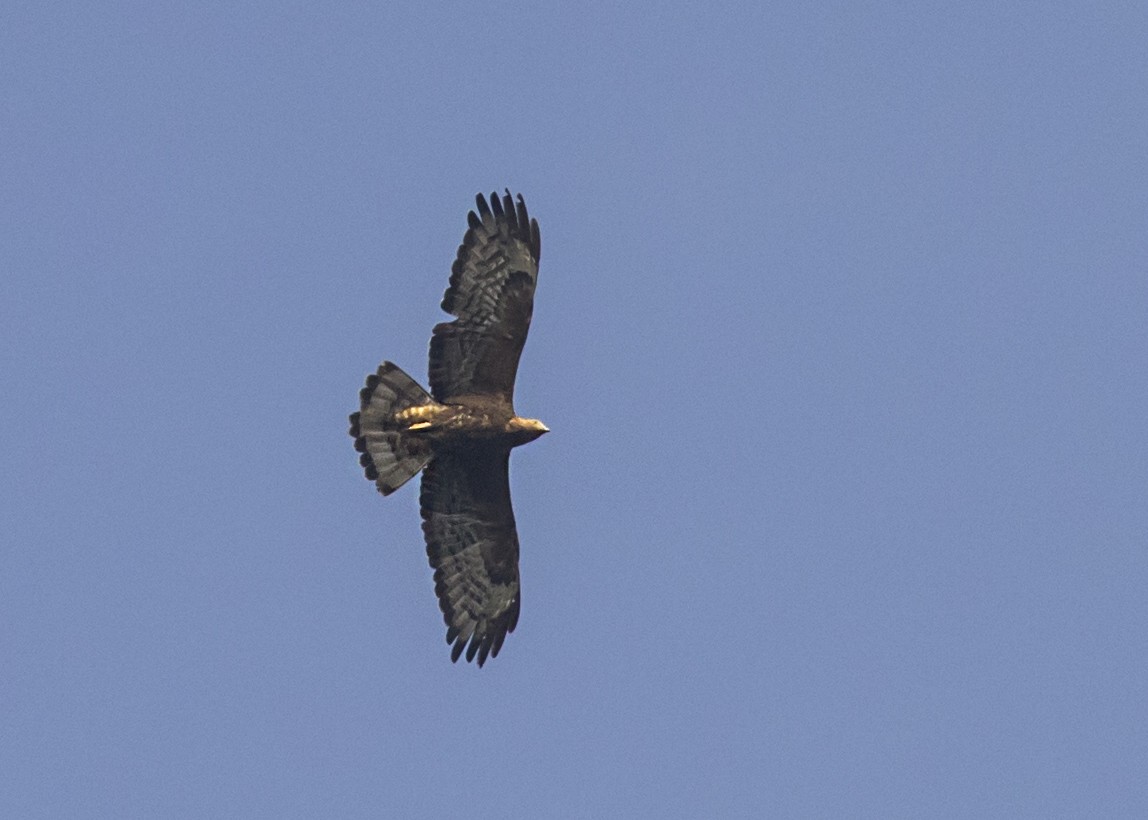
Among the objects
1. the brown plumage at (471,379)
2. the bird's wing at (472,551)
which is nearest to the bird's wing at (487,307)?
the brown plumage at (471,379)

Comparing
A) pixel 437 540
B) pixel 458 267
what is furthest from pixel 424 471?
pixel 458 267

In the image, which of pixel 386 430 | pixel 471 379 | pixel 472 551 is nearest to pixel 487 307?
pixel 471 379

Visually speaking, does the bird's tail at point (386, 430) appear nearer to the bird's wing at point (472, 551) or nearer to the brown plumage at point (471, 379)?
the brown plumage at point (471, 379)

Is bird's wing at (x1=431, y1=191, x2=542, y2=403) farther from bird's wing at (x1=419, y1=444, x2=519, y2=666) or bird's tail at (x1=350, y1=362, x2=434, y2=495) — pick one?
bird's wing at (x1=419, y1=444, x2=519, y2=666)

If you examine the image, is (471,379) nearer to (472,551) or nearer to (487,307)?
(487,307)

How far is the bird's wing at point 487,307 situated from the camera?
23875mm

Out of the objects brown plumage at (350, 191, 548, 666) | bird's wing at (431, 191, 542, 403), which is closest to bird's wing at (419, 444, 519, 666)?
brown plumage at (350, 191, 548, 666)

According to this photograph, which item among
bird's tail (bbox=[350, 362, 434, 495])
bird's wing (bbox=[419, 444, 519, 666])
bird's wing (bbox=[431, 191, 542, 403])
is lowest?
bird's wing (bbox=[419, 444, 519, 666])

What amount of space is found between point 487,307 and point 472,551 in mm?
2975

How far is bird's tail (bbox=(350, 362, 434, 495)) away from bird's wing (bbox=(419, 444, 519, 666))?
0.53 meters

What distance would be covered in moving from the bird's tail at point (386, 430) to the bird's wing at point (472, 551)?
0.53m

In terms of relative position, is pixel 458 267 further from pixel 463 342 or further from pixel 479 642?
pixel 479 642

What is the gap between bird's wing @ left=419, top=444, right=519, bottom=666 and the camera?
2495 cm

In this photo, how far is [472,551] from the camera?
25266 millimetres
